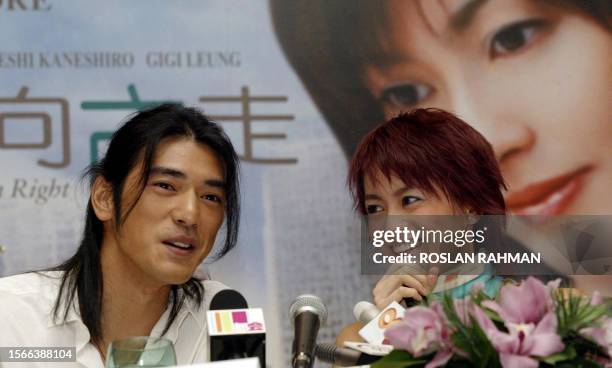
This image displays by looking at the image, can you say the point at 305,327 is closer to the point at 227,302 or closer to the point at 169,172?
the point at 227,302

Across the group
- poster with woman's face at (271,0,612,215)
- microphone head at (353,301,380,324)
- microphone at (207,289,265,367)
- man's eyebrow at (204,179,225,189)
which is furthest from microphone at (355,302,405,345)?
poster with woman's face at (271,0,612,215)

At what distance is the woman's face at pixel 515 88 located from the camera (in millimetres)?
2916

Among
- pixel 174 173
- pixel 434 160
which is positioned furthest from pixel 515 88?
pixel 174 173

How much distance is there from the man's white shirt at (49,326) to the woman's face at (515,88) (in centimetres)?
123

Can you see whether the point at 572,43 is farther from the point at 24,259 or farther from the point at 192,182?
the point at 24,259

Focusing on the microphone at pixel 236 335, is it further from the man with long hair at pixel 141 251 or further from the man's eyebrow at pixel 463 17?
the man's eyebrow at pixel 463 17

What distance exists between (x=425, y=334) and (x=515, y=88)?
200 cm

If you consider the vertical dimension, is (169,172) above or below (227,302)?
above

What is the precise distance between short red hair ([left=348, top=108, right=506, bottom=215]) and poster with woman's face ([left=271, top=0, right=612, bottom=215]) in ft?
1.99

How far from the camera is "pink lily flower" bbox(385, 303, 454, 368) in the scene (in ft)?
3.56

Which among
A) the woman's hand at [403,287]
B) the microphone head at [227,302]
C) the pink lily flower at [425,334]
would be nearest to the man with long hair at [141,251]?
the microphone head at [227,302]

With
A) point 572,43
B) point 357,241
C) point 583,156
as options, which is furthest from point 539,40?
point 357,241

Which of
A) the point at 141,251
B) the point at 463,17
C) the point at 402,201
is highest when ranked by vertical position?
the point at 463,17

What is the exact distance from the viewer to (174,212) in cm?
200
